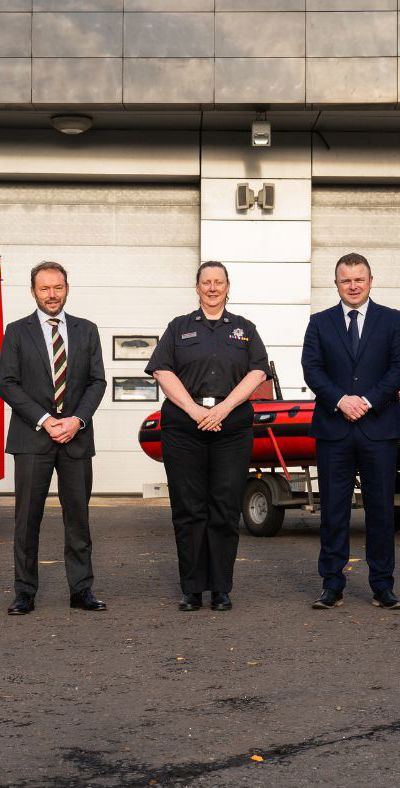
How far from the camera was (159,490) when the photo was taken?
1302cm

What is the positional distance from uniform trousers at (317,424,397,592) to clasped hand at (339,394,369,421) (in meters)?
0.16

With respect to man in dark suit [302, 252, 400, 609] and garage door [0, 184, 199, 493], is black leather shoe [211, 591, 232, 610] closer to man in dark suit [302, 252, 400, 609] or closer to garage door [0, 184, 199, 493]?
man in dark suit [302, 252, 400, 609]

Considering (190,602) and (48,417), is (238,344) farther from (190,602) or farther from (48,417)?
(190,602)

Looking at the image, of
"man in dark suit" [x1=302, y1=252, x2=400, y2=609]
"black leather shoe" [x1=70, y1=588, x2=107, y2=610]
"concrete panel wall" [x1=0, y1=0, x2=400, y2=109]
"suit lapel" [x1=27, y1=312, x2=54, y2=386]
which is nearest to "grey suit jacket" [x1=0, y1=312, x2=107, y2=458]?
"suit lapel" [x1=27, y1=312, x2=54, y2=386]

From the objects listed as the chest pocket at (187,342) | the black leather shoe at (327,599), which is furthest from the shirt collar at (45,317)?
the black leather shoe at (327,599)

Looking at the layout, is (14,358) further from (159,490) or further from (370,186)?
(370,186)

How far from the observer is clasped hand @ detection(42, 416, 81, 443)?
7473 millimetres

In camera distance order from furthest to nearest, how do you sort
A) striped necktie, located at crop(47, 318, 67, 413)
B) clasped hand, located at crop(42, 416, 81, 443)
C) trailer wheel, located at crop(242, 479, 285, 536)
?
trailer wheel, located at crop(242, 479, 285, 536) < striped necktie, located at crop(47, 318, 67, 413) < clasped hand, located at crop(42, 416, 81, 443)

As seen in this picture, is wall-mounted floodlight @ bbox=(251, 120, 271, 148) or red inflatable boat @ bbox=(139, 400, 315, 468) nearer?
red inflatable boat @ bbox=(139, 400, 315, 468)

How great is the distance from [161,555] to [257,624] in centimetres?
332

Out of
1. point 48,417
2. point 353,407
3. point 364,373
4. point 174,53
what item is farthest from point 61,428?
point 174,53

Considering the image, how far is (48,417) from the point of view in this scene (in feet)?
24.6

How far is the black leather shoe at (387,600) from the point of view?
7.66 meters

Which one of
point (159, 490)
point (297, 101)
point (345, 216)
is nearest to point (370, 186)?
point (345, 216)
